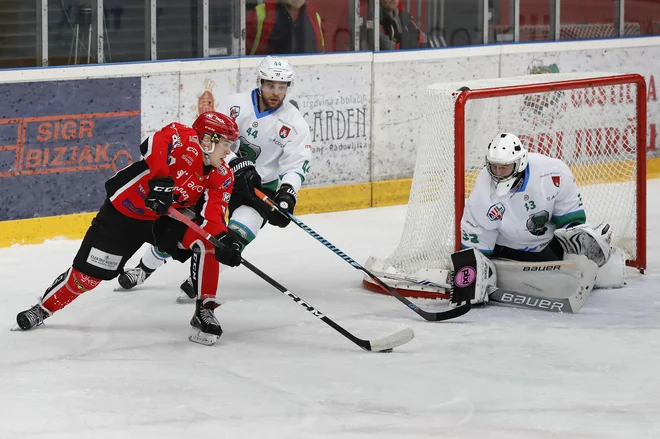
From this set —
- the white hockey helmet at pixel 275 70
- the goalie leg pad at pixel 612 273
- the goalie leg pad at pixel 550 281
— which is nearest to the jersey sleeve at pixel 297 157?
the white hockey helmet at pixel 275 70

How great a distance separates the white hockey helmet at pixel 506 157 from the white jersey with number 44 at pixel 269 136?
82 cm

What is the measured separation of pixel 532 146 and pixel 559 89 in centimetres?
75

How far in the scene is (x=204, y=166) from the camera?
16.1ft

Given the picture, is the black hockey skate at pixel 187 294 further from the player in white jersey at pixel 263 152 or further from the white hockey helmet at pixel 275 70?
the white hockey helmet at pixel 275 70

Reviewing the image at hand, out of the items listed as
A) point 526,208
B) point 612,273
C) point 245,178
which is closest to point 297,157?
point 245,178

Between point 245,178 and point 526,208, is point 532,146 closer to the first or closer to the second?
point 526,208

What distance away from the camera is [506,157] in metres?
5.40

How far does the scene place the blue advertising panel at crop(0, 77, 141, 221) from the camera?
21.7ft

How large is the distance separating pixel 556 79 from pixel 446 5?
2.34 meters

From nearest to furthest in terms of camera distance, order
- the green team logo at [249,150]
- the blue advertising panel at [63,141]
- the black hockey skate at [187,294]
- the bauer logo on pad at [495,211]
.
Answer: the bauer logo on pad at [495,211]
the black hockey skate at [187,294]
the green team logo at [249,150]
the blue advertising panel at [63,141]

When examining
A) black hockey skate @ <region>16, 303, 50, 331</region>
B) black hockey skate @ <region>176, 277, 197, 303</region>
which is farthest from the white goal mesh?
black hockey skate @ <region>16, 303, 50, 331</region>

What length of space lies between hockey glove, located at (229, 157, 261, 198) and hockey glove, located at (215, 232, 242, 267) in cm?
72

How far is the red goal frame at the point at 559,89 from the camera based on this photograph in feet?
18.7

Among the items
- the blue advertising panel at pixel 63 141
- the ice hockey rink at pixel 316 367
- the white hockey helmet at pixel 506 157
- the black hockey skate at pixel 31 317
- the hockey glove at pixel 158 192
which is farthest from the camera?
the blue advertising panel at pixel 63 141
